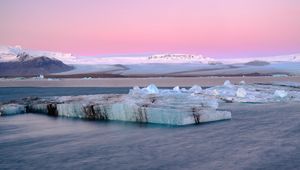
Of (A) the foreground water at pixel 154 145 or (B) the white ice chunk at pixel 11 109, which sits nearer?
(A) the foreground water at pixel 154 145

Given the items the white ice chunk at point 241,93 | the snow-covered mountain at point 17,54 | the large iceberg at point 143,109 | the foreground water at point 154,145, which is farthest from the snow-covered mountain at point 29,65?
the foreground water at point 154,145

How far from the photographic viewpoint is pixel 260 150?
8.94 m

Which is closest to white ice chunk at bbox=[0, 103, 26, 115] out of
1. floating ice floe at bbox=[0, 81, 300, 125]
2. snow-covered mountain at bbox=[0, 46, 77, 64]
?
floating ice floe at bbox=[0, 81, 300, 125]

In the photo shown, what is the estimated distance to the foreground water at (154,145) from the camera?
319 inches

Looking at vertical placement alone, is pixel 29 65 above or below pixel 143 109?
above

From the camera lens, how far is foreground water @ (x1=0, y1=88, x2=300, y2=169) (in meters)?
8.10

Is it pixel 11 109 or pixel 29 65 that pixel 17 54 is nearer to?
pixel 29 65

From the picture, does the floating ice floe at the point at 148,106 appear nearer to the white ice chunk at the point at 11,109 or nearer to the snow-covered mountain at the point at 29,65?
the white ice chunk at the point at 11,109

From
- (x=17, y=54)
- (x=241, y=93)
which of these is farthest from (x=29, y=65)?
(x=241, y=93)

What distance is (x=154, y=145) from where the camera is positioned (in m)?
9.78

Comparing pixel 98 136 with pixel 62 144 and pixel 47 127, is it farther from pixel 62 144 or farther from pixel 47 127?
pixel 47 127

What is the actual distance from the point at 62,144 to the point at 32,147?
2.30ft

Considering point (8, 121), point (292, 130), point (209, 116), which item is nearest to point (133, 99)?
point (209, 116)

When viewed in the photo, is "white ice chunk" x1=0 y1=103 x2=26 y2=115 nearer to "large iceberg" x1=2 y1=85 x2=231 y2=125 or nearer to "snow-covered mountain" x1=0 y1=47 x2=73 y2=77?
"large iceberg" x1=2 y1=85 x2=231 y2=125
